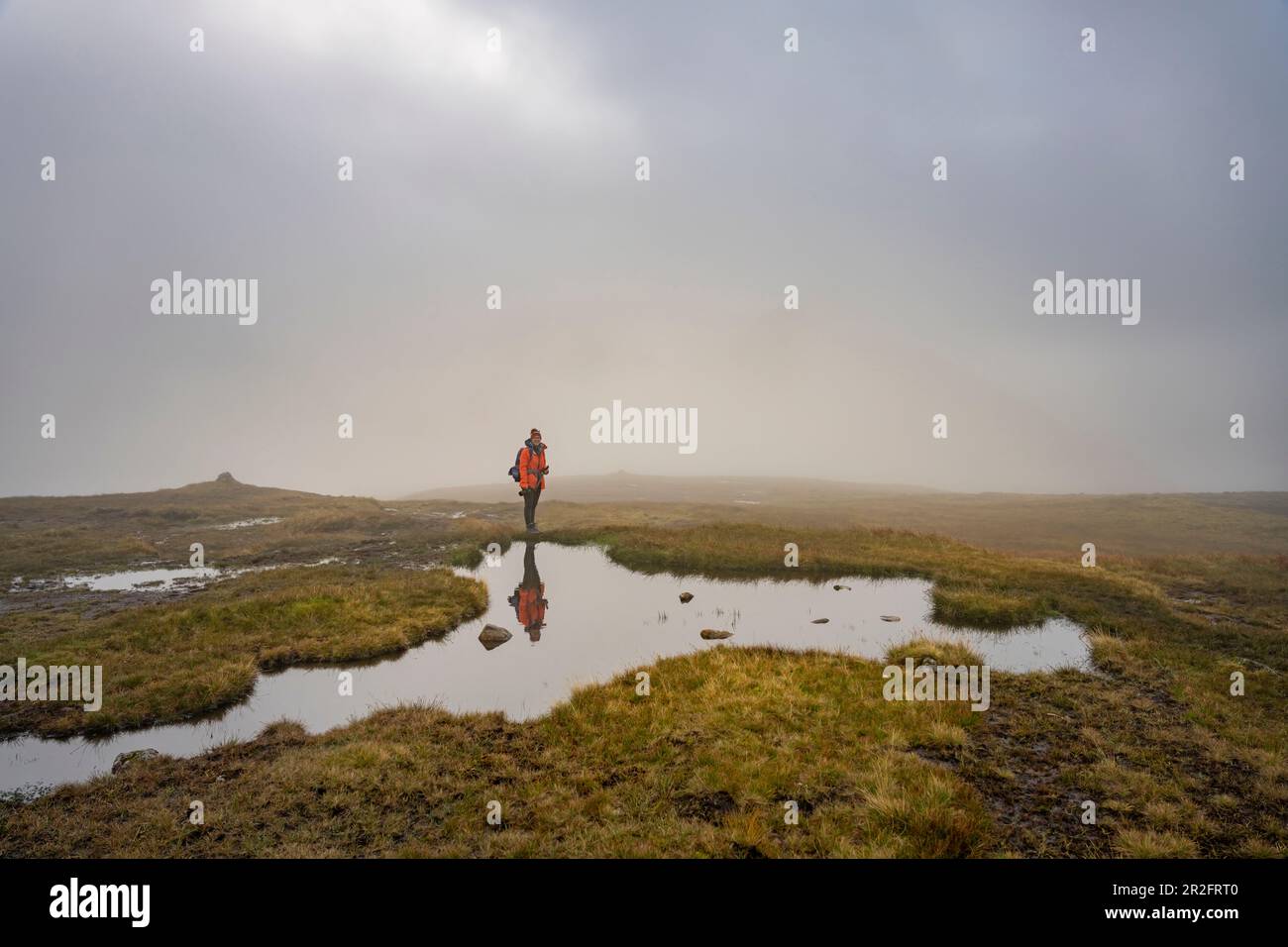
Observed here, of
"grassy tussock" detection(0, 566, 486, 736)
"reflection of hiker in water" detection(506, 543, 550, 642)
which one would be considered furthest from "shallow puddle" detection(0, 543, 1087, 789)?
"grassy tussock" detection(0, 566, 486, 736)

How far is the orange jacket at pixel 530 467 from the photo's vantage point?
3011cm

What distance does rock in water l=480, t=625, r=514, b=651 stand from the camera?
15.8 metres

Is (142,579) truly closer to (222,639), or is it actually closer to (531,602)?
(222,639)

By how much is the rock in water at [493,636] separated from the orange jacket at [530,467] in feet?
46.6

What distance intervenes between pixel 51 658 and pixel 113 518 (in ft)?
135

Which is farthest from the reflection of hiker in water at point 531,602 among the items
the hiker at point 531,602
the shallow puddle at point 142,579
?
the shallow puddle at point 142,579

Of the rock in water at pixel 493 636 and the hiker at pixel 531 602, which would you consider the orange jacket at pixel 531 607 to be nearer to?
the hiker at pixel 531 602

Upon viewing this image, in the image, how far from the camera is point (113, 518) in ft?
141

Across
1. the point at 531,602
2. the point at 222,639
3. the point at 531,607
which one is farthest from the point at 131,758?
the point at 531,602

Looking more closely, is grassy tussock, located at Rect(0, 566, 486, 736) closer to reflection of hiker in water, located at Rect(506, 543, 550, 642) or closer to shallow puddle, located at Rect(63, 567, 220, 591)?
reflection of hiker in water, located at Rect(506, 543, 550, 642)

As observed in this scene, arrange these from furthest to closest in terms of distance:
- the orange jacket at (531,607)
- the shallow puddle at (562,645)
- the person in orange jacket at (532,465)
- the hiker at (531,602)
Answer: the person in orange jacket at (532,465) → the orange jacket at (531,607) → the hiker at (531,602) → the shallow puddle at (562,645)

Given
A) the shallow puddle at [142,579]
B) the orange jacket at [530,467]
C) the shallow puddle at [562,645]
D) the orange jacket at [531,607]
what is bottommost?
the shallow puddle at [562,645]
